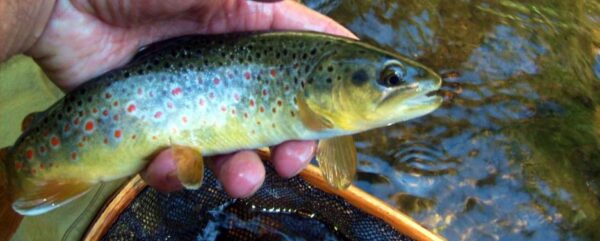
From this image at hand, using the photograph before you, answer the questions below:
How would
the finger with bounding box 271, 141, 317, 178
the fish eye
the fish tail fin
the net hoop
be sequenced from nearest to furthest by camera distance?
the fish eye < the fish tail fin < the finger with bounding box 271, 141, 317, 178 < the net hoop

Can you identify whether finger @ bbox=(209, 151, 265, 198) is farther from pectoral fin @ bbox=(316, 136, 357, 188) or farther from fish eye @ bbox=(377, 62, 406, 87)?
fish eye @ bbox=(377, 62, 406, 87)

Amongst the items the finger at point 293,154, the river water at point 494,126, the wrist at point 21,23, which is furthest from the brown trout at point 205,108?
the river water at point 494,126

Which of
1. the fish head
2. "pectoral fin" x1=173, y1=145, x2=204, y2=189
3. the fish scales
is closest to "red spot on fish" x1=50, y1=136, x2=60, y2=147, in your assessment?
the fish scales

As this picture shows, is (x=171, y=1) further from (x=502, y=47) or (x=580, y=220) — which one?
(x=502, y=47)

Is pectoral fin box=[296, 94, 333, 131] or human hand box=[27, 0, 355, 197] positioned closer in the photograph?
pectoral fin box=[296, 94, 333, 131]

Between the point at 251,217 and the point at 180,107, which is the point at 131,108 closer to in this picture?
the point at 180,107

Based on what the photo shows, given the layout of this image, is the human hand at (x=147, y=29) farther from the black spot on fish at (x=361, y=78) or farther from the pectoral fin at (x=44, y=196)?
the pectoral fin at (x=44, y=196)
